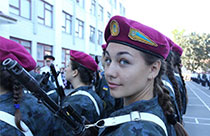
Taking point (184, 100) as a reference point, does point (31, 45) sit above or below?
above

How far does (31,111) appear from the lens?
164 centimetres

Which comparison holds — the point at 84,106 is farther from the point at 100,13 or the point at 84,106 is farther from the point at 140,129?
the point at 100,13

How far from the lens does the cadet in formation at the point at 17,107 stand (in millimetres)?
1435

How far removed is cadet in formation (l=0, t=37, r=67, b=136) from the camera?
1435 millimetres

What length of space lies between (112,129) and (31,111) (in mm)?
827

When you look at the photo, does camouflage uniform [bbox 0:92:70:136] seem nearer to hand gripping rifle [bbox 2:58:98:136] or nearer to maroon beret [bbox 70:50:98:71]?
hand gripping rifle [bbox 2:58:98:136]

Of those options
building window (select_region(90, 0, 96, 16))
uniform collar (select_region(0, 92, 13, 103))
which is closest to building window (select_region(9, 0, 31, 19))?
uniform collar (select_region(0, 92, 13, 103))

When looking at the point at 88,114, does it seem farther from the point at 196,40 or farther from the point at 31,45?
the point at 196,40

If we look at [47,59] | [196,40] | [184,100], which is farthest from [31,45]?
[196,40]

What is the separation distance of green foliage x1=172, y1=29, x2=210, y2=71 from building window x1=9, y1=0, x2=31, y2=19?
3239 centimetres

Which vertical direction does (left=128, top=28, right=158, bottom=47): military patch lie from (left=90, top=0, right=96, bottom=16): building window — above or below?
below

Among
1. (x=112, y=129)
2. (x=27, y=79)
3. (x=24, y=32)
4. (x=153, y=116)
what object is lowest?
(x=112, y=129)

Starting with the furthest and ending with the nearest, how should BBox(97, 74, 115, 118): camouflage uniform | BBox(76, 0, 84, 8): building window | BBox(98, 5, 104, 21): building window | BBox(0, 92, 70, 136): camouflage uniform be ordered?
BBox(98, 5, 104, 21): building window
BBox(76, 0, 84, 8): building window
BBox(97, 74, 115, 118): camouflage uniform
BBox(0, 92, 70, 136): camouflage uniform

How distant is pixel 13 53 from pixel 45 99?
2.12 feet
